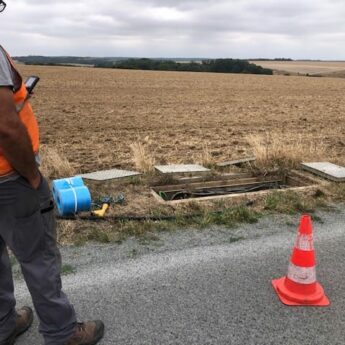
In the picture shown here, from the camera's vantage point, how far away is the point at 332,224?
16.4 ft

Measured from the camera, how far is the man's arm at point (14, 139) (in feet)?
6.82

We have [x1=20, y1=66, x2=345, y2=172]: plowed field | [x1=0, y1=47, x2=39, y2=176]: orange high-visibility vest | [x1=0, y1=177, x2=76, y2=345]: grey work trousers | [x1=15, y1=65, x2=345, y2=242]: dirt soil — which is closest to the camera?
[x1=0, y1=47, x2=39, y2=176]: orange high-visibility vest

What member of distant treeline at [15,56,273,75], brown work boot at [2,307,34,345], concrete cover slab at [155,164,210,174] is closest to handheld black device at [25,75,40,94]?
brown work boot at [2,307,34,345]

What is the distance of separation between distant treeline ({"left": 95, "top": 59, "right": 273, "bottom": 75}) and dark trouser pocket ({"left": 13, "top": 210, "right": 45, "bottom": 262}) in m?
74.9

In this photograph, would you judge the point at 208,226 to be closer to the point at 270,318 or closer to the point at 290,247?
the point at 290,247

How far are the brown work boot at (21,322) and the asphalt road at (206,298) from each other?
0.06m

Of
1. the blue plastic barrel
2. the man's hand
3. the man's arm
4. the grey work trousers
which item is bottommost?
the blue plastic barrel

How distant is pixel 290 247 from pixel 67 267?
2146mm

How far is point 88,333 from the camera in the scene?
2.77m

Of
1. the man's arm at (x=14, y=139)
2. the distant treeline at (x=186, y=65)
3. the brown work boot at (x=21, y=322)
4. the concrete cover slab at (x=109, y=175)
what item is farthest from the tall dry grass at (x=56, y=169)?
the distant treeline at (x=186, y=65)

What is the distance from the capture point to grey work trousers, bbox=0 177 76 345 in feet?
7.72

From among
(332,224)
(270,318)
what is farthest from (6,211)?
(332,224)

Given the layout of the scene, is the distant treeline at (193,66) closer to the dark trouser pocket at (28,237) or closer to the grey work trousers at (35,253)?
the grey work trousers at (35,253)

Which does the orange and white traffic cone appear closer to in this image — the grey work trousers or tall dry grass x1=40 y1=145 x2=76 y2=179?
the grey work trousers
